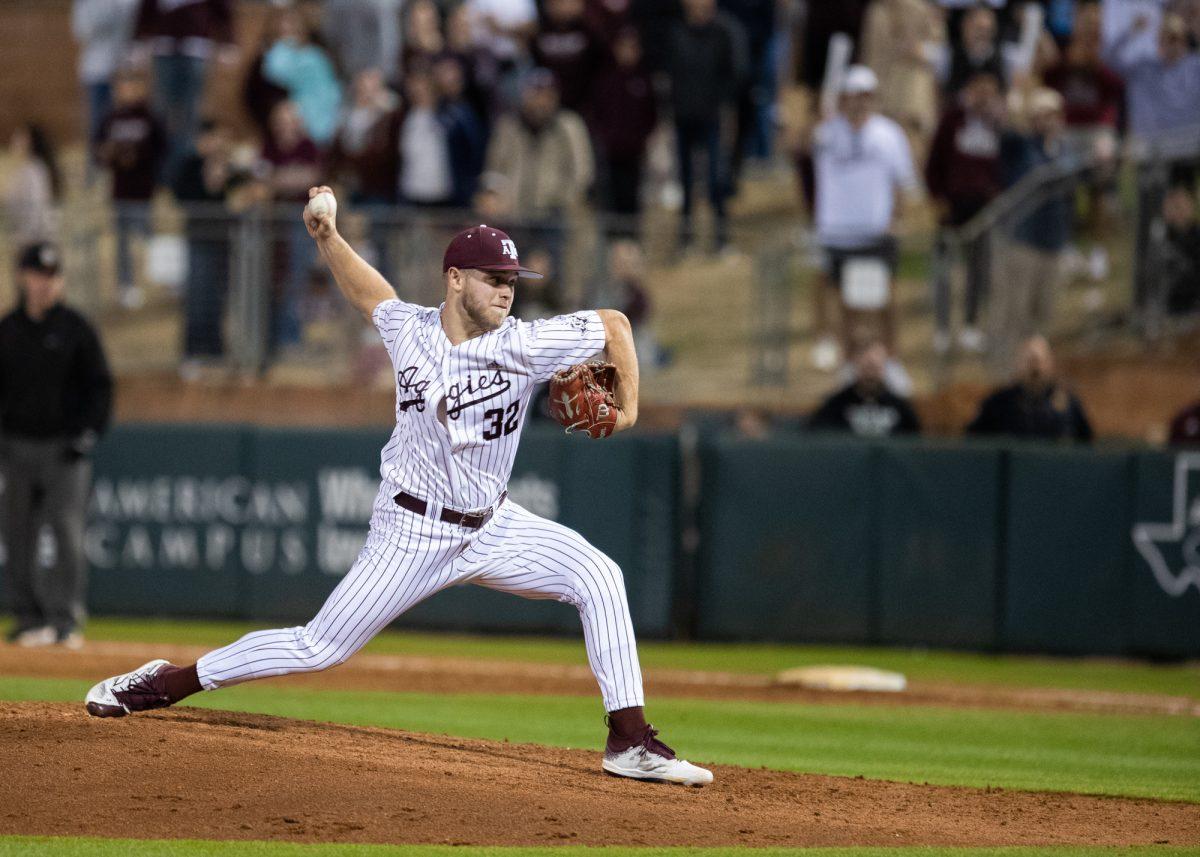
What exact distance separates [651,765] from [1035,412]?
27.6 feet

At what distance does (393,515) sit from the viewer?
22.8 feet

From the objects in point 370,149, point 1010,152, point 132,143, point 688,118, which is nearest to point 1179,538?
point 1010,152

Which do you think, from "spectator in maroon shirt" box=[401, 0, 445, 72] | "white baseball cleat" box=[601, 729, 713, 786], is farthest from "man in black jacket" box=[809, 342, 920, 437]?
"white baseball cleat" box=[601, 729, 713, 786]

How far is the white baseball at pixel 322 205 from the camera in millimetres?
7020

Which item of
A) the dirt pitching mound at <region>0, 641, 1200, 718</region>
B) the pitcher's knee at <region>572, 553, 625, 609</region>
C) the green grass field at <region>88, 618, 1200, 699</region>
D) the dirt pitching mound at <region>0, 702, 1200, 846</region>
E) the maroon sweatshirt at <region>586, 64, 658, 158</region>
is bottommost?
the green grass field at <region>88, 618, 1200, 699</region>

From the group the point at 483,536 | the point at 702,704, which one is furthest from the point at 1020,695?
the point at 483,536

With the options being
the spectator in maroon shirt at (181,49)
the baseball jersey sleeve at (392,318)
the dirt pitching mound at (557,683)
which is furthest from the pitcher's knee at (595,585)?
the spectator in maroon shirt at (181,49)

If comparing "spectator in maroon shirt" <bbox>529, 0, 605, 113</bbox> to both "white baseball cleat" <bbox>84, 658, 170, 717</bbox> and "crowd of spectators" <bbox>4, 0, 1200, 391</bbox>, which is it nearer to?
"crowd of spectators" <bbox>4, 0, 1200, 391</bbox>

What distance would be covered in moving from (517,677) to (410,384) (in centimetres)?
574

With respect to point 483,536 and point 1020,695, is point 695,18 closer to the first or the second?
point 1020,695

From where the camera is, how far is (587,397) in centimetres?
674

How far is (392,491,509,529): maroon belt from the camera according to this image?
6867 millimetres

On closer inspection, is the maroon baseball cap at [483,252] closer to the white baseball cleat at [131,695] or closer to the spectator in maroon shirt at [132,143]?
the white baseball cleat at [131,695]

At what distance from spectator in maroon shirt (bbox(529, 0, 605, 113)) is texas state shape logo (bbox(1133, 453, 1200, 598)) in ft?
21.8
